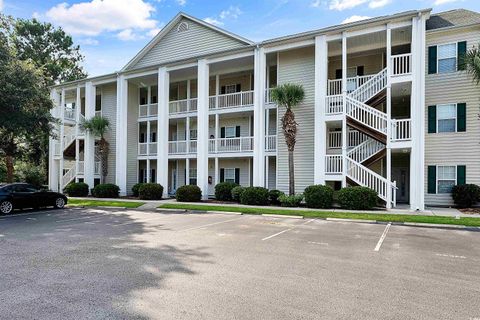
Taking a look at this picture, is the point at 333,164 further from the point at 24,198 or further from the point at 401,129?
the point at 24,198

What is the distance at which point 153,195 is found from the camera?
2161 centimetres

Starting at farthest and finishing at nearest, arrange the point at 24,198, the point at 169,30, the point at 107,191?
the point at 169,30, the point at 107,191, the point at 24,198

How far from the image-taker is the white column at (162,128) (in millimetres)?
23250

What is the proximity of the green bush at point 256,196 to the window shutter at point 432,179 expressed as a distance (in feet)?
30.4

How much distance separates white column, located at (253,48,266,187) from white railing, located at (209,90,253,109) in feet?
6.89

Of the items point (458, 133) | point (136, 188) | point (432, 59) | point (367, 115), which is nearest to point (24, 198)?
point (136, 188)

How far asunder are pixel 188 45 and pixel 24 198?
1449 cm

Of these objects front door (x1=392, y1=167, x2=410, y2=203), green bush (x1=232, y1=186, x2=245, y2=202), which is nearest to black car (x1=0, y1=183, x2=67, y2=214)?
green bush (x1=232, y1=186, x2=245, y2=202)

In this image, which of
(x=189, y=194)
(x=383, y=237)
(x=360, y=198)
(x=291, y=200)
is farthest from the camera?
(x=189, y=194)

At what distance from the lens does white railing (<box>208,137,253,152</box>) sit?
21578 millimetres

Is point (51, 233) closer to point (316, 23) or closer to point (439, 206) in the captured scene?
point (316, 23)

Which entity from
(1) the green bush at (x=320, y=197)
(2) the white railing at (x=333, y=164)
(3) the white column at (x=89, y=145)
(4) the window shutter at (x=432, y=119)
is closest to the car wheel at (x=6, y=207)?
(3) the white column at (x=89, y=145)

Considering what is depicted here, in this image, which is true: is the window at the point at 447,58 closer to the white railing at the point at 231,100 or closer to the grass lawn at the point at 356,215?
the grass lawn at the point at 356,215

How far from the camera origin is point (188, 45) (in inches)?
912
